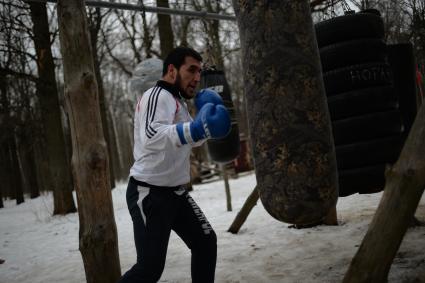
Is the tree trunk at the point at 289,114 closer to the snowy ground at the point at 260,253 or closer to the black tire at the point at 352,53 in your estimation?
→ the black tire at the point at 352,53

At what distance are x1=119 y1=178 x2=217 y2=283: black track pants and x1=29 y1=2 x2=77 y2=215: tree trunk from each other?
26.8ft

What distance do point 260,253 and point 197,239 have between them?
179cm

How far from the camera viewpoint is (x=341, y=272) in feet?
10.4

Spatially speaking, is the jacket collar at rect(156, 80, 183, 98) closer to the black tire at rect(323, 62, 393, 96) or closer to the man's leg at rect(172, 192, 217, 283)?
the man's leg at rect(172, 192, 217, 283)

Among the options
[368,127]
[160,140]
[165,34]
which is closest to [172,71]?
[160,140]

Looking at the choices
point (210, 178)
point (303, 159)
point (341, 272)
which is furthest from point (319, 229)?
point (210, 178)

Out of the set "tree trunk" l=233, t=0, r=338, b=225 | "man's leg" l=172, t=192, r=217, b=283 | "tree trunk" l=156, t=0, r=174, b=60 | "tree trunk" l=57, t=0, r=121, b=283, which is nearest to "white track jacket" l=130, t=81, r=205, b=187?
"man's leg" l=172, t=192, r=217, b=283

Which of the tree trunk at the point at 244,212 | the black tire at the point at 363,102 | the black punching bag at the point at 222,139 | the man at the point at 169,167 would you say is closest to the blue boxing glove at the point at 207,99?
the man at the point at 169,167

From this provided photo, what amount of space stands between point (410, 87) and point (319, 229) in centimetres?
232

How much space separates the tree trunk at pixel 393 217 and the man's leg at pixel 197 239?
89 centimetres

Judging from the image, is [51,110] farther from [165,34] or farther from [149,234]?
[149,234]

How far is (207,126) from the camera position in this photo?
205 cm

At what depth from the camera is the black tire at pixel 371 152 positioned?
2.63 m

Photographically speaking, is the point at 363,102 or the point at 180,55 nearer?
the point at 180,55
